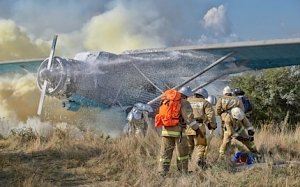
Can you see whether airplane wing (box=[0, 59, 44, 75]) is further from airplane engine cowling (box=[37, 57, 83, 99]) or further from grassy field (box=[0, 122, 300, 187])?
grassy field (box=[0, 122, 300, 187])

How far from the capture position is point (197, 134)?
355 inches

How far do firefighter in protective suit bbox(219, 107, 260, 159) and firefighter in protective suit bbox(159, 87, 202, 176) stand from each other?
1811mm

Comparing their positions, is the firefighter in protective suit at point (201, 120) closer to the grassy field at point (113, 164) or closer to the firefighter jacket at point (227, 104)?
the grassy field at point (113, 164)

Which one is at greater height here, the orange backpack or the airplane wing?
the airplane wing

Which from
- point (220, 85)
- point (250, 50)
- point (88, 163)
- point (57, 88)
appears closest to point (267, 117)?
point (220, 85)

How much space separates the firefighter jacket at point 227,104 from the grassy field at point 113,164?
958 mm

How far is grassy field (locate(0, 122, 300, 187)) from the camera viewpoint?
7.60 m

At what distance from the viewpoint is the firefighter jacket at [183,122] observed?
8.20m

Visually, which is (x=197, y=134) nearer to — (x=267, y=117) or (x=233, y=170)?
(x=233, y=170)

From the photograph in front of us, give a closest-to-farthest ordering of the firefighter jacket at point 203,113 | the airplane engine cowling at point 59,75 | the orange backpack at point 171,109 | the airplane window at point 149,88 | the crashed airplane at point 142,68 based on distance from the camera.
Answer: the orange backpack at point 171,109, the firefighter jacket at point 203,113, the airplane engine cowling at point 59,75, the crashed airplane at point 142,68, the airplane window at point 149,88

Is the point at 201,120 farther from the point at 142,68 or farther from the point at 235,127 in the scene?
the point at 142,68

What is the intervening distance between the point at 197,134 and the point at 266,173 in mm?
1672

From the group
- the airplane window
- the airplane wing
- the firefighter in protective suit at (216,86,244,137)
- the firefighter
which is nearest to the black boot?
the firefighter in protective suit at (216,86,244,137)

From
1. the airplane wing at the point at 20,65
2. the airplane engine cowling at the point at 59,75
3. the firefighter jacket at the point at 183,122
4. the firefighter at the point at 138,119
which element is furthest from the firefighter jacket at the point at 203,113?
the airplane wing at the point at 20,65
